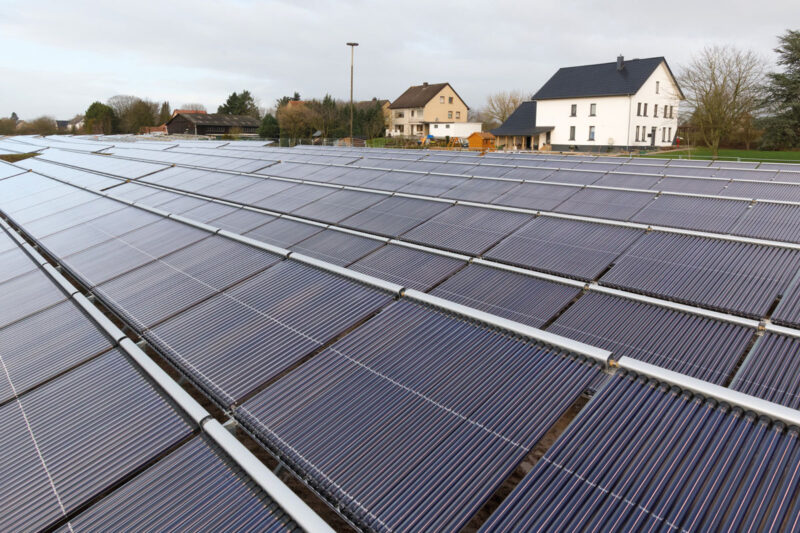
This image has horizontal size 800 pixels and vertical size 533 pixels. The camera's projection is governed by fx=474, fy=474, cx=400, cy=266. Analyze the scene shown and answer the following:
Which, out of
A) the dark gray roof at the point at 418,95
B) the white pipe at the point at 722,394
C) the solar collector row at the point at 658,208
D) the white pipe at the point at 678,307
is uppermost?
the dark gray roof at the point at 418,95

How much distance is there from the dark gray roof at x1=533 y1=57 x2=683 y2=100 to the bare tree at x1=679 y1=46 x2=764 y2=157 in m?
14.7

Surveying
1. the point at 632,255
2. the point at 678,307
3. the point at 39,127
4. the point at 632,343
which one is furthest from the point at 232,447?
the point at 39,127

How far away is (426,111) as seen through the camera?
333 feet

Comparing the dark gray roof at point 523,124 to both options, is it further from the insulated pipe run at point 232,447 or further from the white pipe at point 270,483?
the white pipe at point 270,483

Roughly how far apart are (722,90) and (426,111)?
206 feet

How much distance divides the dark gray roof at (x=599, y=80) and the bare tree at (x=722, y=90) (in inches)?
578

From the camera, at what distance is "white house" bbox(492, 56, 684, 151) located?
63.0 m

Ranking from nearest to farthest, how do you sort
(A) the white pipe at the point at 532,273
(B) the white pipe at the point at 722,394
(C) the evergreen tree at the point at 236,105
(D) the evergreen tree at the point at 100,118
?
(B) the white pipe at the point at 722,394 → (A) the white pipe at the point at 532,273 → (D) the evergreen tree at the point at 100,118 → (C) the evergreen tree at the point at 236,105

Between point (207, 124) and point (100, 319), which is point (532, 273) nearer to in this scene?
point (100, 319)

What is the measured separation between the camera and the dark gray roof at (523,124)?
232ft

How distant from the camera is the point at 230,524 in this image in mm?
3258

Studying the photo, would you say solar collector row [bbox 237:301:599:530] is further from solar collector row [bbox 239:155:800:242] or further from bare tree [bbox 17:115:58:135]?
bare tree [bbox 17:115:58:135]

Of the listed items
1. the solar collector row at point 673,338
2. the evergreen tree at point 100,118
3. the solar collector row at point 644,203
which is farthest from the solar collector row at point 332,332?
the evergreen tree at point 100,118

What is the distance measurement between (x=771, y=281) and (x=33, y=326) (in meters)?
10.9
